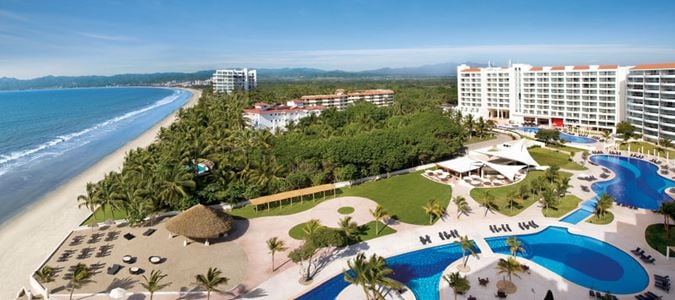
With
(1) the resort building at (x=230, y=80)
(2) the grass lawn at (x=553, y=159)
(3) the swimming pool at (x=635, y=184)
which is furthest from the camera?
(1) the resort building at (x=230, y=80)

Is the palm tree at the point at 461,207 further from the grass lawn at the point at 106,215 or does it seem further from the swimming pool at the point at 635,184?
the grass lawn at the point at 106,215

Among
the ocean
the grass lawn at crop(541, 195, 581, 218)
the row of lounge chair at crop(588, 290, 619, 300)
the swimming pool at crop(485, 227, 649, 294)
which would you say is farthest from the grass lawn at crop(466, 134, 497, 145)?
the ocean

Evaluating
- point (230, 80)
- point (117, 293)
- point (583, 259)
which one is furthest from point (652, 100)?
point (230, 80)

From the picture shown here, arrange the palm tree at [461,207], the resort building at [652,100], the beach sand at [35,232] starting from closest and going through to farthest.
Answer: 1. the beach sand at [35,232]
2. the palm tree at [461,207]
3. the resort building at [652,100]

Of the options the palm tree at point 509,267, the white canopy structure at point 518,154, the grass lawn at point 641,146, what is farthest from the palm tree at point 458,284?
the grass lawn at point 641,146

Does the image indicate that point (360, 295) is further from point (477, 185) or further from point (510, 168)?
point (510, 168)

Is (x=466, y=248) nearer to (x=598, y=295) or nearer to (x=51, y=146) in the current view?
(x=598, y=295)

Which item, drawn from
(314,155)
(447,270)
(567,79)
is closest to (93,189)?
(314,155)
